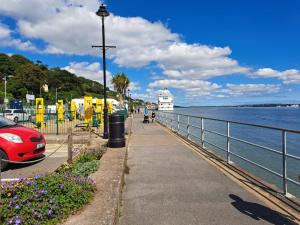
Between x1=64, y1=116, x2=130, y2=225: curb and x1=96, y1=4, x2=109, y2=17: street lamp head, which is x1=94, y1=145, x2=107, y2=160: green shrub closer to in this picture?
x1=64, y1=116, x2=130, y2=225: curb

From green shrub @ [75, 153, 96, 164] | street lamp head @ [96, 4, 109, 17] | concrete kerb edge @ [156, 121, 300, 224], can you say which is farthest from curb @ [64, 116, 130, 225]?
street lamp head @ [96, 4, 109, 17]

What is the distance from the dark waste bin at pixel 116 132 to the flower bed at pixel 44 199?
475cm

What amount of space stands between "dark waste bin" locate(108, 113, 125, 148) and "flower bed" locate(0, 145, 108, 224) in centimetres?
475

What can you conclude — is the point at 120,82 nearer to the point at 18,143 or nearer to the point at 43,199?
the point at 18,143

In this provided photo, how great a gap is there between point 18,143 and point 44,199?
16.0ft

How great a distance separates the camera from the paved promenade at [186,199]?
429 centimetres

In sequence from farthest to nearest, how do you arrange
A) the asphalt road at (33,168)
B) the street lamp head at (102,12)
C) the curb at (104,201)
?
the street lamp head at (102,12), the asphalt road at (33,168), the curb at (104,201)

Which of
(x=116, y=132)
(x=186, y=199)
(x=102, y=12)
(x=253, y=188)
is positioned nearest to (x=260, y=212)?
(x=186, y=199)

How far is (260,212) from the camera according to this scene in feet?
14.9

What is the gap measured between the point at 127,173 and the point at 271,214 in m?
3.49

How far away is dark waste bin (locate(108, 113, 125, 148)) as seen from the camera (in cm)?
962

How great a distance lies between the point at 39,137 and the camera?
9.03 m

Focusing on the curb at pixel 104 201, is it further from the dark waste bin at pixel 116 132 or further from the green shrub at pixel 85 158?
the dark waste bin at pixel 116 132

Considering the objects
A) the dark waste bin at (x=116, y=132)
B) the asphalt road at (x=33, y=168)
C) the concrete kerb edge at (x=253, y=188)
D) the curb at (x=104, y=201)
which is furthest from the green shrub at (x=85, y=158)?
the concrete kerb edge at (x=253, y=188)
